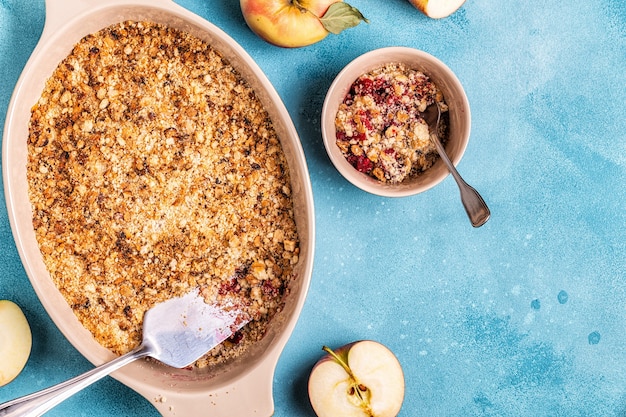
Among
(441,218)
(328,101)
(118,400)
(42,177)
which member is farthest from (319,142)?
(118,400)

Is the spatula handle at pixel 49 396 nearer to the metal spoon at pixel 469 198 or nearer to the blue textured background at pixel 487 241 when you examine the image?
the blue textured background at pixel 487 241

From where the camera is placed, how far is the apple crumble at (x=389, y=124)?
1276 mm

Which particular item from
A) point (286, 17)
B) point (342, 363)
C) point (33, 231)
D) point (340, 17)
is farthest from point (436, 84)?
point (33, 231)

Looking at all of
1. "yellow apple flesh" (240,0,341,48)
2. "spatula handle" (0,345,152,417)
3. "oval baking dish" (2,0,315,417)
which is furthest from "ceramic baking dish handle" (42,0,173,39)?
"spatula handle" (0,345,152,417)

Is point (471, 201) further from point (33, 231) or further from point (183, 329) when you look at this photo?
point (33, 231)

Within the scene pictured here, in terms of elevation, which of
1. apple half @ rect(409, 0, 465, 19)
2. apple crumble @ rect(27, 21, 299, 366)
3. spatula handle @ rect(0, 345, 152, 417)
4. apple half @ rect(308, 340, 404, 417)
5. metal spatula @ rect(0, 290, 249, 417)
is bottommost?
apple half @ rect(308, 340, 404, 417)

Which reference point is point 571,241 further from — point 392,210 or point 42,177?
point 42,177

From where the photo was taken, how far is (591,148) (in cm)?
141

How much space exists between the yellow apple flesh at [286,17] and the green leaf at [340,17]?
0.04 feet

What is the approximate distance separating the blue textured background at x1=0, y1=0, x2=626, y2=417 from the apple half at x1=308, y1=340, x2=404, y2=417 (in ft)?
0.24

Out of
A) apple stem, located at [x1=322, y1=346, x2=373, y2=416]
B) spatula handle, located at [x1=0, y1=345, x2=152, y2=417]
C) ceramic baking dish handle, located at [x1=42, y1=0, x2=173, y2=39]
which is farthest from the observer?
apple stem, located at [x1=322, y1=346, x2=373, y2=416]

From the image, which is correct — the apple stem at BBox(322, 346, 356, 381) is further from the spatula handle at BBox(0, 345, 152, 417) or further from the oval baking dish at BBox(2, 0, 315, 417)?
the spatula handle at BBox(0, 345, 152, 417)

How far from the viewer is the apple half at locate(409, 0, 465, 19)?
1.32m

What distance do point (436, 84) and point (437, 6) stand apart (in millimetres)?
179
